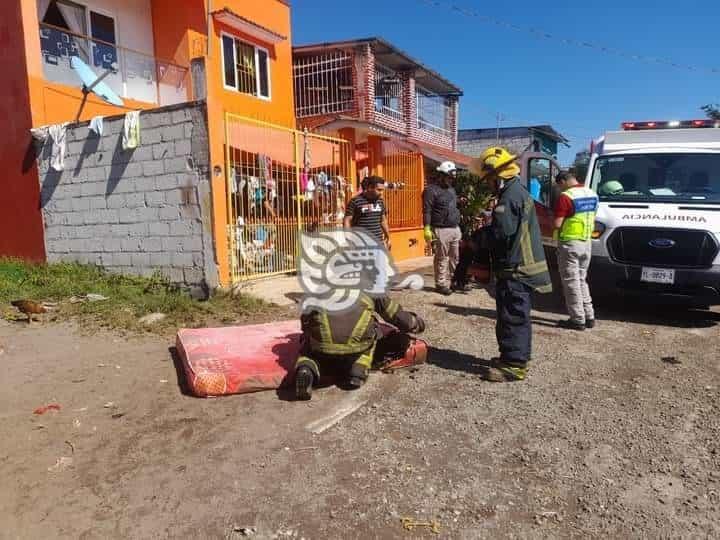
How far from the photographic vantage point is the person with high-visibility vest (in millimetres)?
5621

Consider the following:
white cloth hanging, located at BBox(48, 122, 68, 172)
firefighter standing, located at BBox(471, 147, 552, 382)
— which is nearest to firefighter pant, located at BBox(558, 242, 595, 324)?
firefighter standing, located at BBox(471, 147, 552, 382)

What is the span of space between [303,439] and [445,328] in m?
2.86

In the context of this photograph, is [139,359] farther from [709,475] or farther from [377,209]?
[709,475]

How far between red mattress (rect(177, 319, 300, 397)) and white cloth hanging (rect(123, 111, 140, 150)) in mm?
3411

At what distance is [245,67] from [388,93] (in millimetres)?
7007

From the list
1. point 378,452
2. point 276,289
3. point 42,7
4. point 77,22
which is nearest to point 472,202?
point 276,289

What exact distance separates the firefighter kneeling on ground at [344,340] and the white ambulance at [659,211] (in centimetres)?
315

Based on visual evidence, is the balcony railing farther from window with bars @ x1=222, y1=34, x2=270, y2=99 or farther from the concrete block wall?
the concrete block wall

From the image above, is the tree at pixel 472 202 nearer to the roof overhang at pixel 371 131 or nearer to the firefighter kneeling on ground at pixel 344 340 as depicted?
the roof overhang at pixel 371 131

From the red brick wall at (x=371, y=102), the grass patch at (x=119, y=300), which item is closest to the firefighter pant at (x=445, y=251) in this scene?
the grass patch at (x=119, y=300)

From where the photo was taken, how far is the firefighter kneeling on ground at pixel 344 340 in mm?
3826

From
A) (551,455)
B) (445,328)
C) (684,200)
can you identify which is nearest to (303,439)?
(551,455)

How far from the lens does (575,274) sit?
5.64 m

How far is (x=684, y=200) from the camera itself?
612 centimetres
